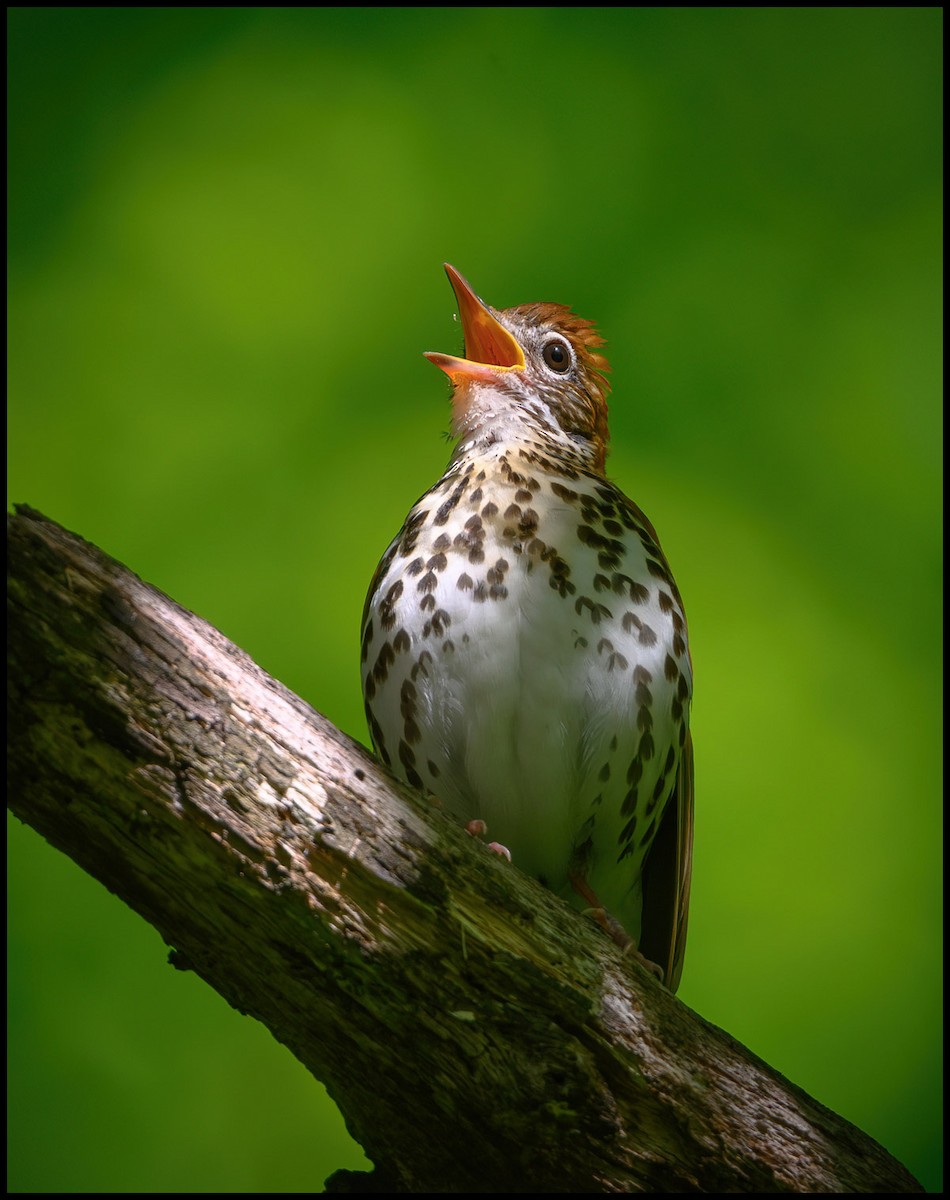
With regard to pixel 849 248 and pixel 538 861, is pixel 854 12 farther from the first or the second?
pixel 538 861

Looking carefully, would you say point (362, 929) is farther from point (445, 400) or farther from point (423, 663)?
point (445, 400)

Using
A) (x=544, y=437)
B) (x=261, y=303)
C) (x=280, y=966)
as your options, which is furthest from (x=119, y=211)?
(x=280, y=966)

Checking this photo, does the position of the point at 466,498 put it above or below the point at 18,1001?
above

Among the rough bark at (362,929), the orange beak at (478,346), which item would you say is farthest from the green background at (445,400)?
the rough bark at (362,929)

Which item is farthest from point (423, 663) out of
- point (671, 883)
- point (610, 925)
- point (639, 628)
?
point (671, 883)

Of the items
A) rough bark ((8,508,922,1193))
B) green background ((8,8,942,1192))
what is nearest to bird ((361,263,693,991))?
rough bark ((8,508,922,1193))

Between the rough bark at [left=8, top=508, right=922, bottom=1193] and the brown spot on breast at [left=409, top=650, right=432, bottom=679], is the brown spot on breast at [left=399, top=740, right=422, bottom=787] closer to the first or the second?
the brown spot on breast at [left=409, top=650, right=432, bottom=679]

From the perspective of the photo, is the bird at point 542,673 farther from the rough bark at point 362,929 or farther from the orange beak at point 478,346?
the rough bark at point 362,929
